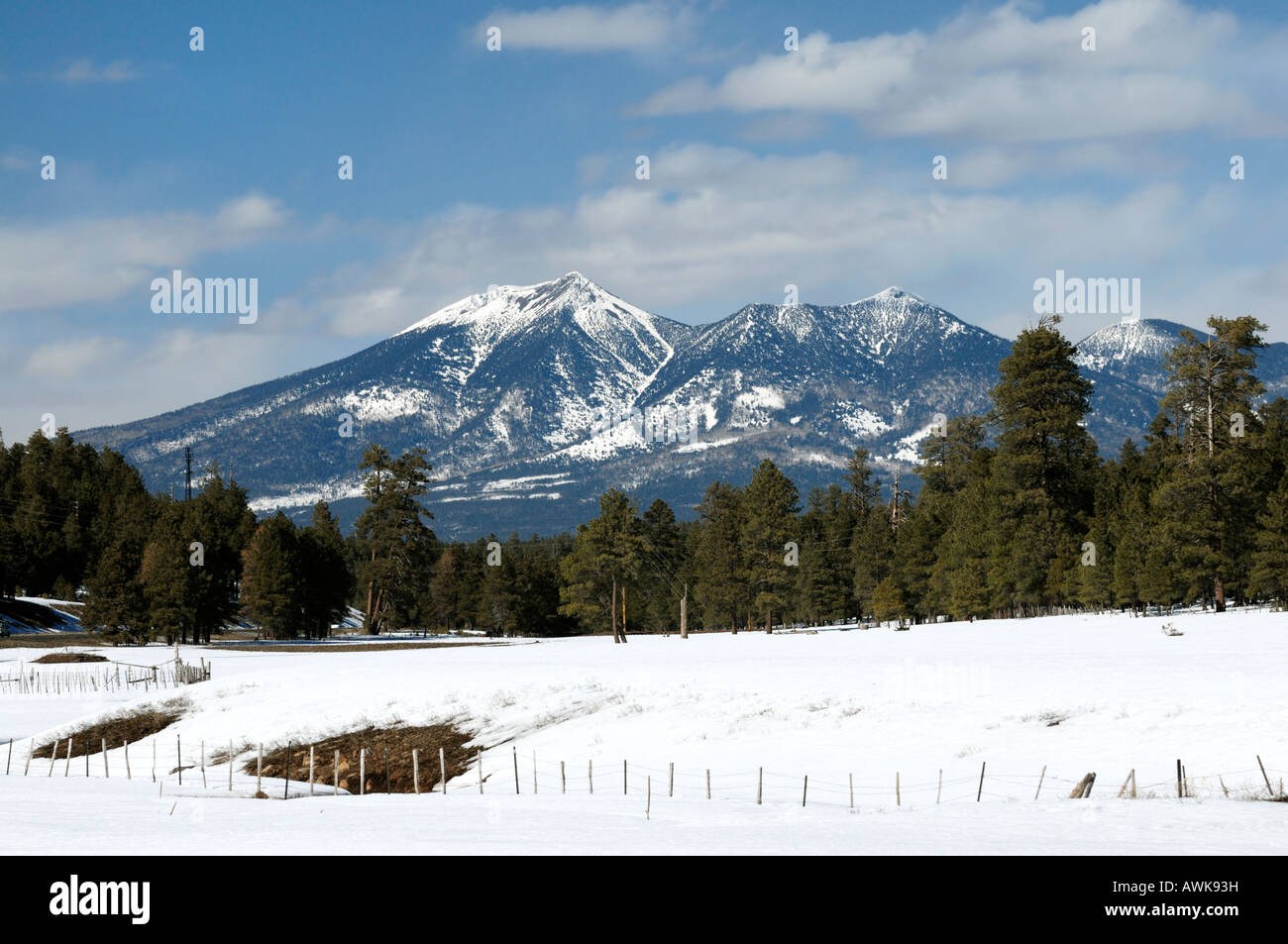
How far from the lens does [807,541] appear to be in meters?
145

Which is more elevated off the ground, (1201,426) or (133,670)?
(1201,426)

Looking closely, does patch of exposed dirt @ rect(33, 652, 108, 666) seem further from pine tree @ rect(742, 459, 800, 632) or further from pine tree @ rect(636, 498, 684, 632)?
pine tree @ rect(636, 498, 684, 632)

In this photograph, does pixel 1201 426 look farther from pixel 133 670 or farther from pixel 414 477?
pixel 414 477

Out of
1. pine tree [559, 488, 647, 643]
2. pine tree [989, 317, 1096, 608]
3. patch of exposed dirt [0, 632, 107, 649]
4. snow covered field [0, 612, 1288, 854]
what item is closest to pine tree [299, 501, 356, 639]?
patch of exposed dirt [0, 632, 107, 649]

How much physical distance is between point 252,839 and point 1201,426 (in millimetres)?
77041

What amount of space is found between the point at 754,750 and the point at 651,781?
4.52m

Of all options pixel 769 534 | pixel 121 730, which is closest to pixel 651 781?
pixel 121 730

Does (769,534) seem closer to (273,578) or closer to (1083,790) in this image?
(273,578)

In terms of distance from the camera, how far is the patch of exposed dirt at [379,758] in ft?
141

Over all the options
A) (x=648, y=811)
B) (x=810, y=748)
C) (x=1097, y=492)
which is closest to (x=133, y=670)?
(x=810, y=748)

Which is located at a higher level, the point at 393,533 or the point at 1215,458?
the point at 1215,458

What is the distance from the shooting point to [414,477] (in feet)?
463

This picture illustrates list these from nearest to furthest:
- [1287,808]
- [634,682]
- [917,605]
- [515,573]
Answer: [1287,808] < [634,682] < [917,605] < [515,573]
